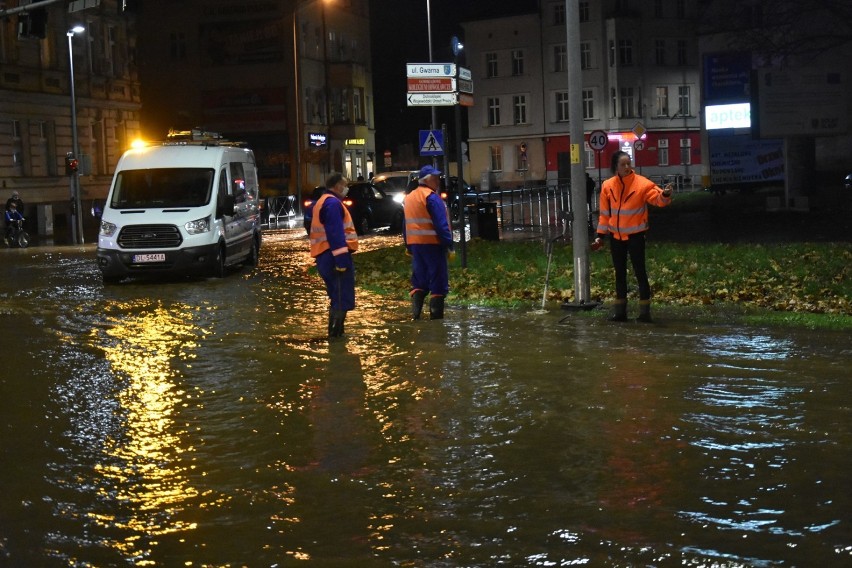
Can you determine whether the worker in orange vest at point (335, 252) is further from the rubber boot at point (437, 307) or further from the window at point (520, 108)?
the window at point (520, 108)

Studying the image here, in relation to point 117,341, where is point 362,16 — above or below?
above

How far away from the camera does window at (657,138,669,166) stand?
278 feet

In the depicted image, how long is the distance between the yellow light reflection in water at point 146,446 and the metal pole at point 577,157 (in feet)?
15.0

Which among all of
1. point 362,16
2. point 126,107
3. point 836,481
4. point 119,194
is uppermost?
point 362,16

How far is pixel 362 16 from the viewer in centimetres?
8175

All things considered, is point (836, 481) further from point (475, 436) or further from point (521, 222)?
point (521, 222)

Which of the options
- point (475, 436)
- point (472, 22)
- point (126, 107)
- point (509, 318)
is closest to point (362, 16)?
point (472, 22)

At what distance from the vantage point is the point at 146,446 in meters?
8.47

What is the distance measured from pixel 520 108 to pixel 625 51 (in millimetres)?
7940

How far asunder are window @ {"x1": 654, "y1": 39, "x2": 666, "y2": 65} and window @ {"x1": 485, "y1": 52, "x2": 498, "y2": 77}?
34.9 ft

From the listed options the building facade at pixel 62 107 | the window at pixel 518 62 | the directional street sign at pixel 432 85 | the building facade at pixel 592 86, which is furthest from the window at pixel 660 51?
the directional street sign at pixel 432 85

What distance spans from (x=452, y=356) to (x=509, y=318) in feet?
10.1

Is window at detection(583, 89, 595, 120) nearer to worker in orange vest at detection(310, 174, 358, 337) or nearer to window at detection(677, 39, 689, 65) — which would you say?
window at detection(677, 39, 689, 65)

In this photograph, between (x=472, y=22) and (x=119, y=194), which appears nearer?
(x=119, y=194)
